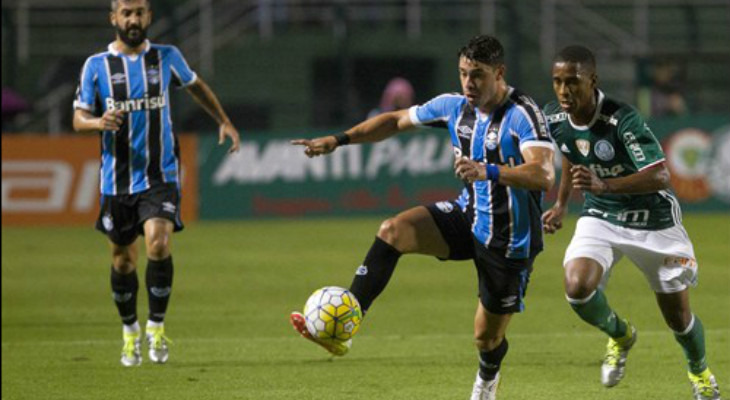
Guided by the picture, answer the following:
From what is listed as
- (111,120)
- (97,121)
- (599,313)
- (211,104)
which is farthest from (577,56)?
(211,104)

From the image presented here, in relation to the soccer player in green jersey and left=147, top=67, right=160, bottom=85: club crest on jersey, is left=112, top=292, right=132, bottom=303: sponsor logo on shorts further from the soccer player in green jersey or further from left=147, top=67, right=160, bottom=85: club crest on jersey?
the soccer player in green jersey

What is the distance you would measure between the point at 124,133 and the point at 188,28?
16134 millimetres

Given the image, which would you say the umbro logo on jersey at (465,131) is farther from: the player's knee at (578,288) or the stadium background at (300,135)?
the stadium background at (300,135)

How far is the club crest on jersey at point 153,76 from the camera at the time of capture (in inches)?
392

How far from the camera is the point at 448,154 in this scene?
21516mm

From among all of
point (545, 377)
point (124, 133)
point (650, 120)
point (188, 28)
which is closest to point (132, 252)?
point (124, 133)

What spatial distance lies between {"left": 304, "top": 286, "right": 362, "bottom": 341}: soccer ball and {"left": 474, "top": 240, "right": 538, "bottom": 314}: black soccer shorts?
28.8 inches

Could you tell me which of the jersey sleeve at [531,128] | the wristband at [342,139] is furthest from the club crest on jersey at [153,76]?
the jersey sleeve at [531,128]

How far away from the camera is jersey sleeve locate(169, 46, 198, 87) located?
10.2m

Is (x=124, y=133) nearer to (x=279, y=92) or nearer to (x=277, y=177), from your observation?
(x=277, y=177)

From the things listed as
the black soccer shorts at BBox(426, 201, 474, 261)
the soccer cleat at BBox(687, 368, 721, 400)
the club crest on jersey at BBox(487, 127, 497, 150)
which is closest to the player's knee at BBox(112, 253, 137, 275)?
the black soccer shorts at BBox(426, 201, 474, 261)

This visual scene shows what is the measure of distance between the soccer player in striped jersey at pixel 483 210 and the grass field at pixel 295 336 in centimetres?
83

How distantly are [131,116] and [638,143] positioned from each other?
3.72 m

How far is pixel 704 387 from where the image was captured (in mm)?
8031
